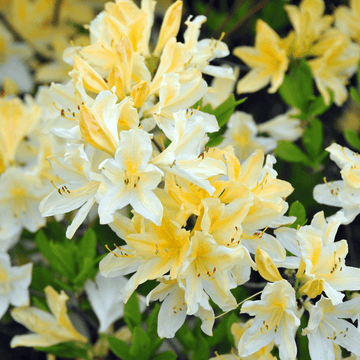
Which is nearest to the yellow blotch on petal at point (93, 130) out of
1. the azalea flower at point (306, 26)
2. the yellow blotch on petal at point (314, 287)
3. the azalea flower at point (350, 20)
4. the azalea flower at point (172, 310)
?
the azalea flower at point (172, 310)

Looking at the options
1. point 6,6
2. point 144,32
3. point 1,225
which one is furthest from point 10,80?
point 144,32

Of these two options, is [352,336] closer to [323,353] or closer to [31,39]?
[323,353]

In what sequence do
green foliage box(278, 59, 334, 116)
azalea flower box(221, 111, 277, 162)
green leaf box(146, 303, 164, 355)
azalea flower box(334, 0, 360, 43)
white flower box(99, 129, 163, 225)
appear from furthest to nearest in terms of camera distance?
azalea flower box(334, 0, 360, 43) → azalea flower box(221, 111, 277, 162) → green foliage box(278, 59, 334, 116) → green leaf box(146, 303, 164, 355) → white flower box(99, 129, 163, 225)

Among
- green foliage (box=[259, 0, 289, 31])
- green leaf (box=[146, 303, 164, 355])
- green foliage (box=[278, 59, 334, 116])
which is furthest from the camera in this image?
green foliage (box=[259, 0, 289, 31])

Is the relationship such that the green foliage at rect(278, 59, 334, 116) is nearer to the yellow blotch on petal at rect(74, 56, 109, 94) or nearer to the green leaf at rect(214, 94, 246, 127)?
the green leaf at rect(214, 94, 246, 127)

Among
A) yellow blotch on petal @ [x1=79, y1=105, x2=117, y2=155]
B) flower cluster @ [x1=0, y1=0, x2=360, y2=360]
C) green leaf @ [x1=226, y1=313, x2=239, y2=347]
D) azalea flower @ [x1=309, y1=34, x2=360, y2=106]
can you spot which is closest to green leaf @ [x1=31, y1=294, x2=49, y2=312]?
flower cluster @ [x1=0, y1=0, x2=360, y2=360]

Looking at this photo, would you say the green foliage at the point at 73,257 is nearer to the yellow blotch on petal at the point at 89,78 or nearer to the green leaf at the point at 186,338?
the green leaf at the point at 186,338

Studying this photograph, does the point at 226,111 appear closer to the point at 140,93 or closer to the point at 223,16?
the point at 140,93

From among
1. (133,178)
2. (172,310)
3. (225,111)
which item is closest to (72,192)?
(133,178)
